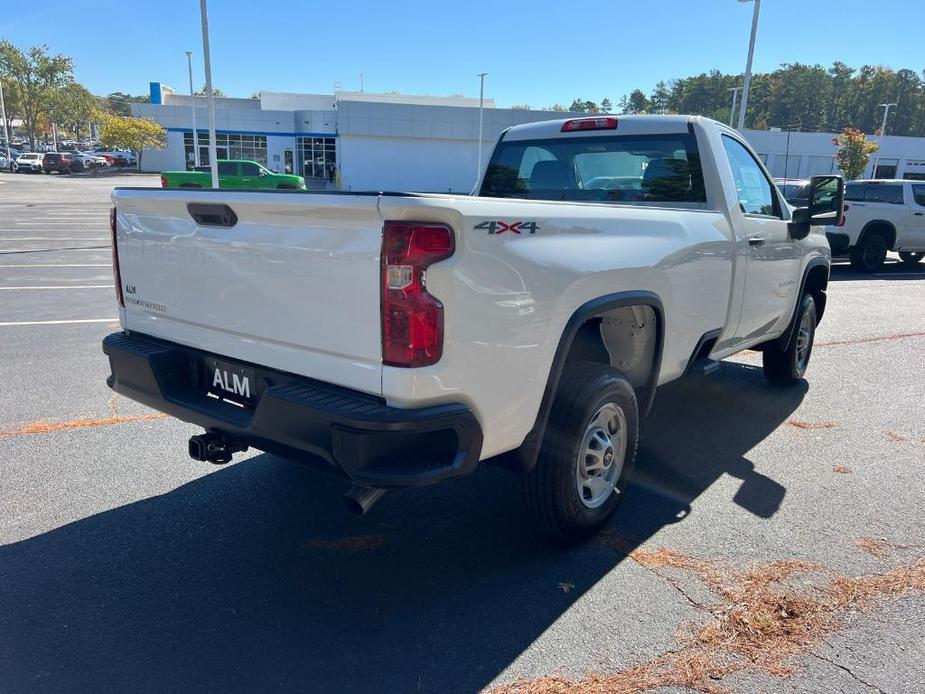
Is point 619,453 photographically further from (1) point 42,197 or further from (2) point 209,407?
(1) point 42,197

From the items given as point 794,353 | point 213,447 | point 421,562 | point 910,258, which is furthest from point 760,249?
point 910,258

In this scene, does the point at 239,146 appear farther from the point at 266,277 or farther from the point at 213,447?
the point at 266,277

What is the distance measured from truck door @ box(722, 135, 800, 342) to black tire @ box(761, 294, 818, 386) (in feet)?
1.58

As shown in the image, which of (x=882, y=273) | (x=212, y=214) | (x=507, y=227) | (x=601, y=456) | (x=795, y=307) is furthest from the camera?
(x=882, y=273)

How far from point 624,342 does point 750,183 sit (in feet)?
6.06

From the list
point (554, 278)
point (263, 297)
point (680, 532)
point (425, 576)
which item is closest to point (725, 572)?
point (680, 532)

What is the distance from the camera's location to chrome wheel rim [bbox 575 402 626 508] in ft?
10.6

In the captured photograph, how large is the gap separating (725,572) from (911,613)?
73 cm

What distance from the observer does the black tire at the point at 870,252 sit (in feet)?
47.2

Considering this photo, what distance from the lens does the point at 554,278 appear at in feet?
8.94

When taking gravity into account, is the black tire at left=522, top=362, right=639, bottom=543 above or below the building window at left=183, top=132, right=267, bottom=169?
below

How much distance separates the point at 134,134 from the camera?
53.7 m

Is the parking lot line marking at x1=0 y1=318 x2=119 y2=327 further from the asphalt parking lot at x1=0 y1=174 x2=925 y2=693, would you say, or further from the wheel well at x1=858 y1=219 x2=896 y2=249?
the wheel well at x1=858 y1=219 x2=896 y2=249

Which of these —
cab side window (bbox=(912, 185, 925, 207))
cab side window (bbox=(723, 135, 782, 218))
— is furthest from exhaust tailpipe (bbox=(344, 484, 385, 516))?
cab side window (bbox=(912, 185, 925, 207))
